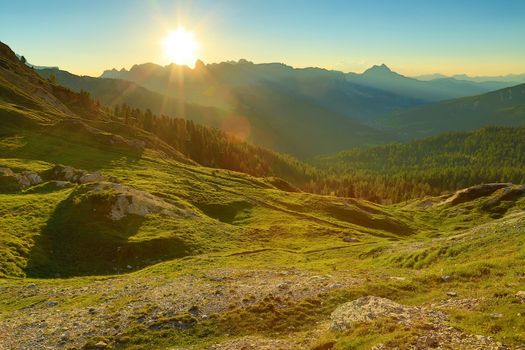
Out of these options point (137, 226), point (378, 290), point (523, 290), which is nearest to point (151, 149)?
point (137, 226)

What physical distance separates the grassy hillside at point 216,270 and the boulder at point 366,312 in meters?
0.18

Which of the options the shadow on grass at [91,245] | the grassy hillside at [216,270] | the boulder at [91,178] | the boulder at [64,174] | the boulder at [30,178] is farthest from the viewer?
the boulder at [64,174]

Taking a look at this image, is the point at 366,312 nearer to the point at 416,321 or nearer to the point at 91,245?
the point at 416,321

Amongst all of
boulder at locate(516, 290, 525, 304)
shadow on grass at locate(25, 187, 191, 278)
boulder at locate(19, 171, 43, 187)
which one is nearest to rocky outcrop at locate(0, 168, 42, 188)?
boulder at locate(19, 171, 43, 187)

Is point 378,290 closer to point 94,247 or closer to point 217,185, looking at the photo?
point 94,247

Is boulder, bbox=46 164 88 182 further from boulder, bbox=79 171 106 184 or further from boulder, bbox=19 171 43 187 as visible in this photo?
boulder, bbox=19 171 43 187

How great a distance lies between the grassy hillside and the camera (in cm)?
2669

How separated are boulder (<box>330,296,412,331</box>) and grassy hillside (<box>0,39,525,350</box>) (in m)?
0.18

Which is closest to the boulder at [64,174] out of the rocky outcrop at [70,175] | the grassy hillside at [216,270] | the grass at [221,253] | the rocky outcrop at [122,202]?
the rocky outcrop at [70,175]

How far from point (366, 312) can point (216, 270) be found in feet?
78.2

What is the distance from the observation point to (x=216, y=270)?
154 feet

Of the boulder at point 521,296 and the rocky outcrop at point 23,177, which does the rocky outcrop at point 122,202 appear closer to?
the rocky outcrop at point 23,177

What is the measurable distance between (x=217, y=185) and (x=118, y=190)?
41.8 meters

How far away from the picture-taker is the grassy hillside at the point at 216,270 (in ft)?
87.6
